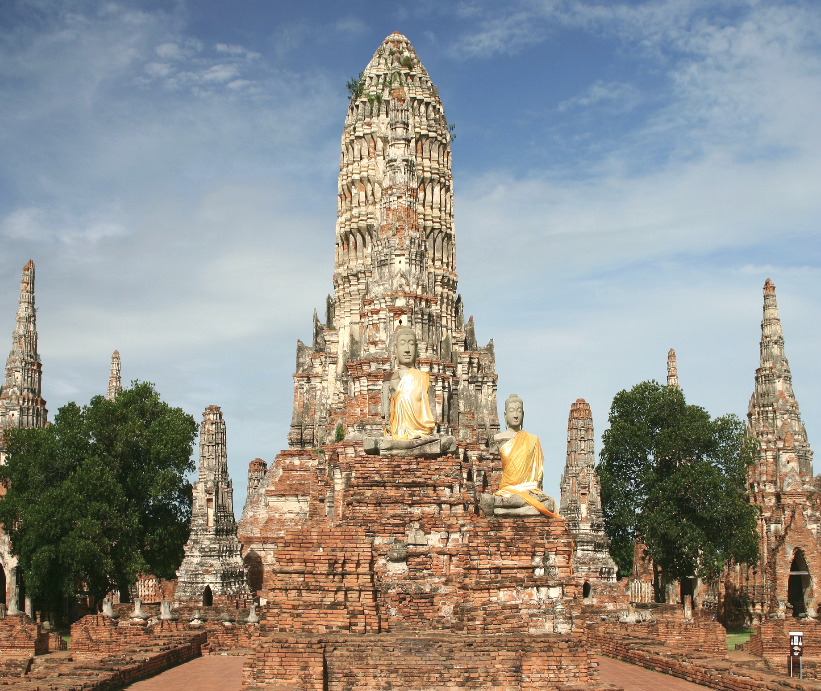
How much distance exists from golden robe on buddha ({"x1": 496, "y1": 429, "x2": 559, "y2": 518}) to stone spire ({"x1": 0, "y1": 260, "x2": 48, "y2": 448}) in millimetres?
31738

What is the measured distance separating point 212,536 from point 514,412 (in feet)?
48.3

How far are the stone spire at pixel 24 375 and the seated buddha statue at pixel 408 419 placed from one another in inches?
1170

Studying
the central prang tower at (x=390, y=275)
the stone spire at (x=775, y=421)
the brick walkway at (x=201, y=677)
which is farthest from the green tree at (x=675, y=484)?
the brick walkway at (x=201, y=677)

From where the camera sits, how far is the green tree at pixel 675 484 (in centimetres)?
3653

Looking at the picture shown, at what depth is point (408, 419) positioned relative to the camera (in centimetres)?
1653

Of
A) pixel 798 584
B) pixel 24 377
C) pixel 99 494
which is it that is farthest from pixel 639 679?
pixel 24 377

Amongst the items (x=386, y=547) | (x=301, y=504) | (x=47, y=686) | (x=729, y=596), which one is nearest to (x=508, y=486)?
(x=386, y=547)

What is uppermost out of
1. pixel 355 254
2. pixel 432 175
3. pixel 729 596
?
pixel 432 175

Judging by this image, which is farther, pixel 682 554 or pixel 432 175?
pixel 432 175

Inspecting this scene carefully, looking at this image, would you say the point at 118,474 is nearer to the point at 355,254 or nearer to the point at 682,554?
the point at 355,254

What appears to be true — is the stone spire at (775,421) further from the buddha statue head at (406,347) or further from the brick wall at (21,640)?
the brick wall at (21,640)

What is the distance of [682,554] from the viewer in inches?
1459

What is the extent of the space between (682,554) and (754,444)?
6525 millimetres

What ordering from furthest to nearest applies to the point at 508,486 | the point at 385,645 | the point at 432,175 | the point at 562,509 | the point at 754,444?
the point at 432,175 < the point at 754,444 < the point at 562,509 < the point at 508,486 < the point at 385,645
